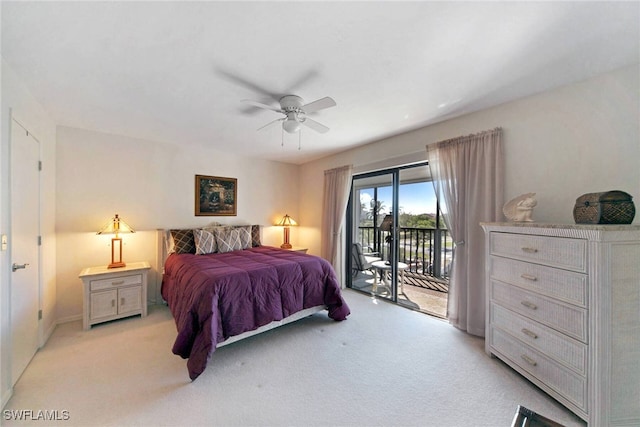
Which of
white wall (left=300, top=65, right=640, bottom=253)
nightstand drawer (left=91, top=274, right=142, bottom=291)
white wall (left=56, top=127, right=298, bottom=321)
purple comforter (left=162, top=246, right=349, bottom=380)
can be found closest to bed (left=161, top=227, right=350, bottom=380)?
purple comforter (left=162, top=246, right=349, bottom=380)

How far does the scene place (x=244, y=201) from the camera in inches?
183

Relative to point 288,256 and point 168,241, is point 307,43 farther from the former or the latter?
point 168,241

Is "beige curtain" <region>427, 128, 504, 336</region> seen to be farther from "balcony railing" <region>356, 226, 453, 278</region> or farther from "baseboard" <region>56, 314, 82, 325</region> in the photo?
"baseboard" <region>56, 314, 82, 325</region>

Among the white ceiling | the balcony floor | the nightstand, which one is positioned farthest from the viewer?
the balcony floor

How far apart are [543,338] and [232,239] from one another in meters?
3.78

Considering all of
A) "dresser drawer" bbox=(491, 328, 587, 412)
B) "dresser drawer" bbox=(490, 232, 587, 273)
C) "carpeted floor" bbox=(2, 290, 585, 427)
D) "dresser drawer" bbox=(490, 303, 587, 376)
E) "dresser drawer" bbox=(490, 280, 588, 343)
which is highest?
"dresser drawer" bbox=(490, 232, 587, 273)

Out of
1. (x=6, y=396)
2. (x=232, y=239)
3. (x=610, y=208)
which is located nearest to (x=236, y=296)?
(x=6, y=396)

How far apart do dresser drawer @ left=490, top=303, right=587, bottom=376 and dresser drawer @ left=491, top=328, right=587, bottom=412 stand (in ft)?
0.15

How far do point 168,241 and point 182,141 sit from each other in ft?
5.13

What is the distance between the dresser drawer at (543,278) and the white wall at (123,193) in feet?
13.2

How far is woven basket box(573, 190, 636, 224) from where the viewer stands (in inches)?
61.3

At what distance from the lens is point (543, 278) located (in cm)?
179

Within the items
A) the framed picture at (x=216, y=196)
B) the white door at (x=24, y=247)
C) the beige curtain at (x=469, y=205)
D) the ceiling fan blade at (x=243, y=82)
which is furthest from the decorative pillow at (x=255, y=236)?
the beige curtain at (x=469, y=205)

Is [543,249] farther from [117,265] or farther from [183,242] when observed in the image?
[117,265]
